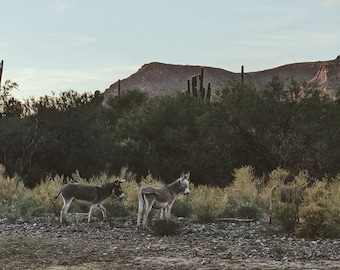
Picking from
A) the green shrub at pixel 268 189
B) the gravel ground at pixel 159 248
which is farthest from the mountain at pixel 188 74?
the gravel ground at pixel 159 248

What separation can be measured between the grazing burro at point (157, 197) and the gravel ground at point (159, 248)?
57 centimetres

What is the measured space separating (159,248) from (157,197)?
9.48 ft

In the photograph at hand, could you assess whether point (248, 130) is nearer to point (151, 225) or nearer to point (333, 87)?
point (151, 225)

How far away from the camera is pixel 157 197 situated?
1487cm

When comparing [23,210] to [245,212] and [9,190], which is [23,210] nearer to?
[9,190]

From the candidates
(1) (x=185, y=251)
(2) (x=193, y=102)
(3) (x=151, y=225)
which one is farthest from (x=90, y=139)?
(1) (x=185, y=251)

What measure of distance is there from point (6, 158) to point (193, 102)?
1216cm

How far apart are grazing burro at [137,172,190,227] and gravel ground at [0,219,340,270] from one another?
0.57 m

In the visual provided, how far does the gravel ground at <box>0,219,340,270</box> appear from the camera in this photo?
1058 cm

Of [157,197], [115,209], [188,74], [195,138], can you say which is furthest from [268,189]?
[188,74]

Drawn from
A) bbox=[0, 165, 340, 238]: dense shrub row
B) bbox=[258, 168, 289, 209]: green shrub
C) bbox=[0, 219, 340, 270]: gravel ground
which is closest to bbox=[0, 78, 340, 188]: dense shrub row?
bbox=[258, 168, 289, 209]: green shrub

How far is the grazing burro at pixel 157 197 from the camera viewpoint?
48.4ft

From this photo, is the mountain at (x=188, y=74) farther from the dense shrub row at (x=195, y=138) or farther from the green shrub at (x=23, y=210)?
the green shrub at (x=23, y=210)

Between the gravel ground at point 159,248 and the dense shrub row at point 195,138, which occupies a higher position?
the dense shrub row at point 195,138
